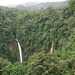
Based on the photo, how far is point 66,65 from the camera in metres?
5.81

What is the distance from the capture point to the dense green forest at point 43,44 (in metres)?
5.48

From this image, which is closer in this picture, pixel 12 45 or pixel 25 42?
pixel 25 42

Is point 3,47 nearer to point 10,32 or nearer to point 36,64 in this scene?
point 10,32

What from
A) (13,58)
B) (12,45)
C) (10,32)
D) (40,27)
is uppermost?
(40,27)

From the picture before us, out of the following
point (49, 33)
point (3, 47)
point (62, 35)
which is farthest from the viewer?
point (3, 47)

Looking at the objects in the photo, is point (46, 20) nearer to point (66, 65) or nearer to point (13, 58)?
point (13, 58)

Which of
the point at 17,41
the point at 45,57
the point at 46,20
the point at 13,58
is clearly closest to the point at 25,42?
the point at 17,41

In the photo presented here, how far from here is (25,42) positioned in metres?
19.1

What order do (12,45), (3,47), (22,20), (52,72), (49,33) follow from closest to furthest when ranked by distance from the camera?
(52,72), (49,33), (3,47), (12,45), (22,20)

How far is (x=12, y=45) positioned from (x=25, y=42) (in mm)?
4003

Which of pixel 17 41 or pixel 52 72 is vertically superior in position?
pixel 52 72

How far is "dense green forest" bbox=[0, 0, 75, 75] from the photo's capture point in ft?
18.0

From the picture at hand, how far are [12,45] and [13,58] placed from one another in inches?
137

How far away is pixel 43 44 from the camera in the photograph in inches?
623
